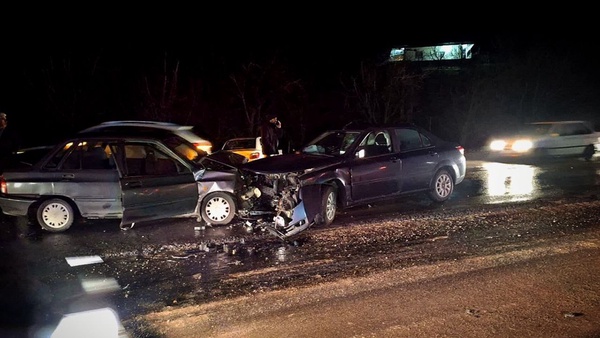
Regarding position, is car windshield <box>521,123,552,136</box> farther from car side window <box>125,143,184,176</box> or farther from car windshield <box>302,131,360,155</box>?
car side window <box>125,143,184,176</box>

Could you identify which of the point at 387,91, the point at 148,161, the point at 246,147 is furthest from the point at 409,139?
the point at 387,91

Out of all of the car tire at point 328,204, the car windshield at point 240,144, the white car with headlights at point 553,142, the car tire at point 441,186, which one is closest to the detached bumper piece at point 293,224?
the car tire at point 328,204

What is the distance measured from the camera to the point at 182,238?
25.5 feet

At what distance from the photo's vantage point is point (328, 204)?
27.5ft

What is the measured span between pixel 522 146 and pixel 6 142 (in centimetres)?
1525

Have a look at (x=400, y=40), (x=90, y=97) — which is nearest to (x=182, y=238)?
(x=90, y=97)

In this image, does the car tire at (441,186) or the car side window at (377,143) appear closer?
the car side window at (377,143)

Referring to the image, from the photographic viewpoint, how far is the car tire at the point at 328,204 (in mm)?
8258

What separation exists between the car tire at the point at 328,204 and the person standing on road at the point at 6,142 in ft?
19.9

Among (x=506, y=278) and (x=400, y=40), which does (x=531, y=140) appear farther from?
(x=400, y=40)

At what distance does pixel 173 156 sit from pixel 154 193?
735mm

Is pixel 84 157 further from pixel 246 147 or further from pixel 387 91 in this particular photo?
pixel 387 91

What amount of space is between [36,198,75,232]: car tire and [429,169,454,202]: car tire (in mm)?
6642

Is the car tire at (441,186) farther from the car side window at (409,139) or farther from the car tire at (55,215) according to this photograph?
the car tire at (55,215)
